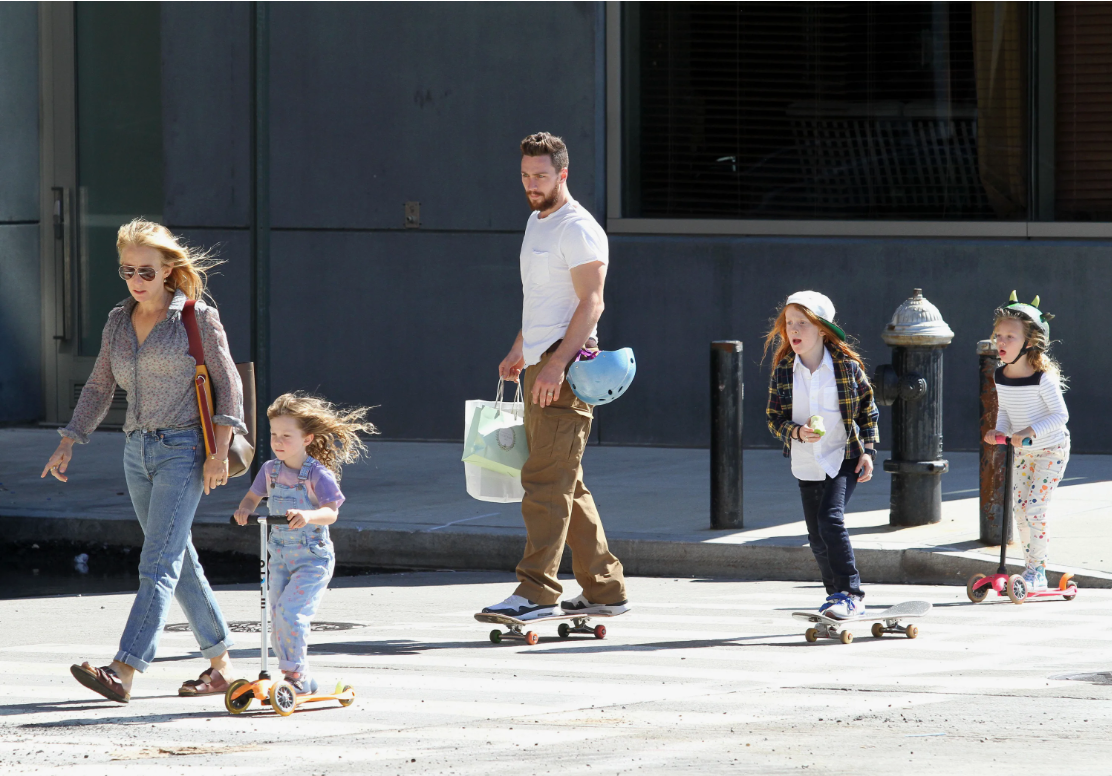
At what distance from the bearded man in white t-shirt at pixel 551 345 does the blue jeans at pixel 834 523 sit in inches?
40.3

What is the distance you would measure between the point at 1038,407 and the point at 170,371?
168 inches

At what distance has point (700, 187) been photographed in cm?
1419

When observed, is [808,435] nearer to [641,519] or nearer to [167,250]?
[167,250]

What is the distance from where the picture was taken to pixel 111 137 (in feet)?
52.3

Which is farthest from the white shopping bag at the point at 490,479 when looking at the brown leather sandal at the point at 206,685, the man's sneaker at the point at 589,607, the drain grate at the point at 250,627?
the brown leather sandal at the point at 206,685

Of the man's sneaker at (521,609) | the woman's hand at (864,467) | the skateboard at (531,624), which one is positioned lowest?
the skateboard at (531,624)

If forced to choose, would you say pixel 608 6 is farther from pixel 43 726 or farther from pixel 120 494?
pixel 43 726

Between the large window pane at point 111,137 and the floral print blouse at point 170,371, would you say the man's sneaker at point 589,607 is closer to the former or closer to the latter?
the floral print blouse at point 170,371

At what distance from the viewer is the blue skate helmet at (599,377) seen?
7.11 m

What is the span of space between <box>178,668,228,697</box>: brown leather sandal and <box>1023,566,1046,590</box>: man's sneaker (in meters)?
4.05

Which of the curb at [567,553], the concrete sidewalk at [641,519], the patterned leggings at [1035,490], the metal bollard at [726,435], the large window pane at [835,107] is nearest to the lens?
the patterned leggings at [1035,490]

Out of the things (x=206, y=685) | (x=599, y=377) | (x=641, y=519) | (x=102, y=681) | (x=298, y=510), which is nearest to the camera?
(x=298, y=510)

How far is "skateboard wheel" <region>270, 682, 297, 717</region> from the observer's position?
579cm

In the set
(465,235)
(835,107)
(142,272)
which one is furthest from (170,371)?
(835,107)
